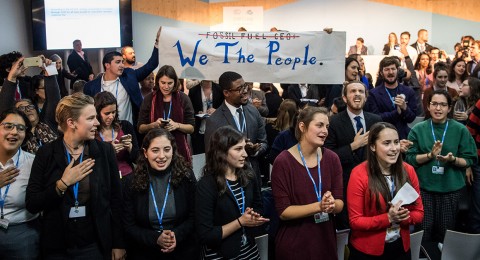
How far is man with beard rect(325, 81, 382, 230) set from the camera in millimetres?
4152

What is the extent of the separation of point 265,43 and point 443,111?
1723 millimetres

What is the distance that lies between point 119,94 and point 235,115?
56.4 inches

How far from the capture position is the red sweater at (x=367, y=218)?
3.36 m

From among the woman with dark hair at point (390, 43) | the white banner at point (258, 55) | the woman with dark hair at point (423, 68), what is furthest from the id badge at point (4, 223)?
the woman with dark hair at point (390, 43)

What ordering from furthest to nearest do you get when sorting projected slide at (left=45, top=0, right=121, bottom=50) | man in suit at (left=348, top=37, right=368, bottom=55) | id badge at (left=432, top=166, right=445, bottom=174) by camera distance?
man in suit at (left=348, top=37, right=368, bottom=55) → projected slide at (left=45, top=0, right=121, bottom=50) → id badge at (left=432, top=166, right=445, bottom=174)

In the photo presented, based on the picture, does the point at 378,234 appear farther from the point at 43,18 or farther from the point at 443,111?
the point at 43,18

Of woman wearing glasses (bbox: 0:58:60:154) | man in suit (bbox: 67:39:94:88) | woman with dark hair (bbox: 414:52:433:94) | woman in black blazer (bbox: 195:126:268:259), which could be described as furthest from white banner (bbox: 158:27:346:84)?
man in suit (bbox: 67:39:94:88)

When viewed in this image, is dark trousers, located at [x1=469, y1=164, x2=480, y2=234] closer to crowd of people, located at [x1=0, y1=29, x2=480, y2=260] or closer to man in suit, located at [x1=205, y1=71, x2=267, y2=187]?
crowd of people, located at [x1=0, y1=29, x2=480, y2=260]

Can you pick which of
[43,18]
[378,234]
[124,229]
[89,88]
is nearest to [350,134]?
[378,234]

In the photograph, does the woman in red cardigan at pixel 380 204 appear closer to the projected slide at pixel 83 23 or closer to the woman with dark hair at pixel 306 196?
the woman with dark hair at pixel 306 196

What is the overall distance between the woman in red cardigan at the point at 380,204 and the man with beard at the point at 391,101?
153cm

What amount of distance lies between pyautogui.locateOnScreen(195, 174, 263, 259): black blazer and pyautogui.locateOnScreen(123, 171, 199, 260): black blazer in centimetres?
10

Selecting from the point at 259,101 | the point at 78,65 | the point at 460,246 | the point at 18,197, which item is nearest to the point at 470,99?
the point at 460,246

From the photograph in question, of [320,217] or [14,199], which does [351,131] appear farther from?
[14,199]
